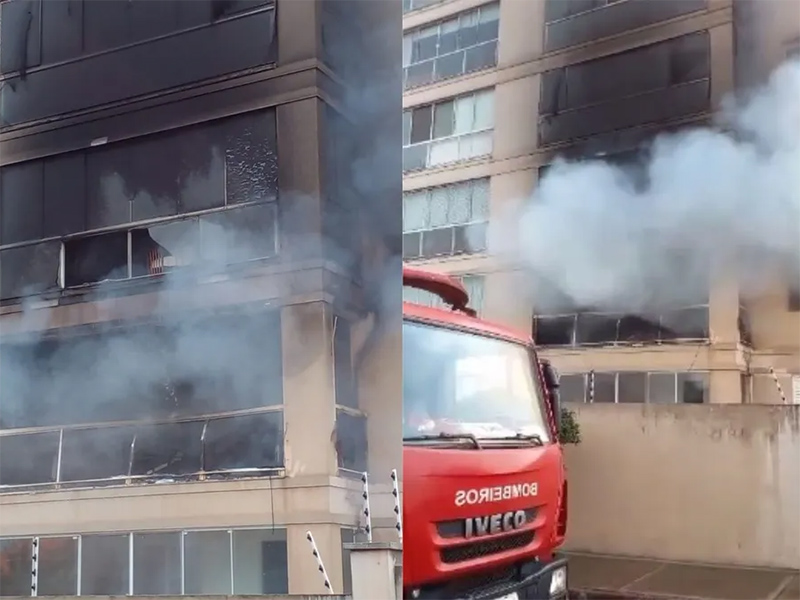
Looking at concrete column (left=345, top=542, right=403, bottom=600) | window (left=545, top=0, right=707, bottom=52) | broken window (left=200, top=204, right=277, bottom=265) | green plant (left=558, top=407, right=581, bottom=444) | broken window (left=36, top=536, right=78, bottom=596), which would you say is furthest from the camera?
green plant (left=558, top=407, right=581, bottom=444)

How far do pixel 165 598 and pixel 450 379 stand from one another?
569 mm

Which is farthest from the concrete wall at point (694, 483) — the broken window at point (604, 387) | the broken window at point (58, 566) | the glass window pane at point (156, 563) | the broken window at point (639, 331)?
the broken window at point (58, 566)

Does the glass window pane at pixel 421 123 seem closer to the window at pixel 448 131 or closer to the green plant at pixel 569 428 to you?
the window at pixel 448 131

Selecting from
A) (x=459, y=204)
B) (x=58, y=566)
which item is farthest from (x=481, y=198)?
(x=58, y=566)

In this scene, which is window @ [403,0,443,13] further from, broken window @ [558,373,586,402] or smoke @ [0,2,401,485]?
broken window @ [558,373,586,402]

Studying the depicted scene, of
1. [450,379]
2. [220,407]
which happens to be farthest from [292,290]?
[450,379]

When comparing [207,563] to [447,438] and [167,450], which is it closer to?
[167,450]

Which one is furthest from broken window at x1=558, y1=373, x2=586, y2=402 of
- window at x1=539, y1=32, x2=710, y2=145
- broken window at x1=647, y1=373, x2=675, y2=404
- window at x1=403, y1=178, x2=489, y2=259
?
window at x1=539, y1=32, x2=710, y2=145

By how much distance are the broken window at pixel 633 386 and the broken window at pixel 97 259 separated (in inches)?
30.7

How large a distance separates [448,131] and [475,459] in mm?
555

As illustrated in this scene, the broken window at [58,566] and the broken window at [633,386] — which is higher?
the broken window at [633,386]

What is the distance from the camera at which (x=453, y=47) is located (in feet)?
4.21

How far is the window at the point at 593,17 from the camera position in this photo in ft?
4.23

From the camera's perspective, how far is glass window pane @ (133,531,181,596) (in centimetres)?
108
